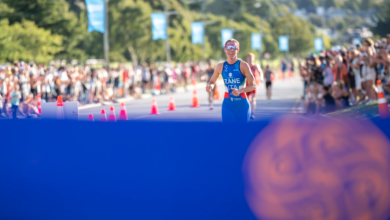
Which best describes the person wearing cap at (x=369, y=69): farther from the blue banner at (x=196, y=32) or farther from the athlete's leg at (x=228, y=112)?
the blue banner at (x=196, y=32)

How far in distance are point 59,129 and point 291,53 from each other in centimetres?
12552

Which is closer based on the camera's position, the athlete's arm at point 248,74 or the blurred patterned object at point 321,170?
the blurred patterned object at point 321,170

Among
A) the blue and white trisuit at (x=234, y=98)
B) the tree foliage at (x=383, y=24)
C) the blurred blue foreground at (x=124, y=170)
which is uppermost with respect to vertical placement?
the tree foliage at (x=383, y=24)

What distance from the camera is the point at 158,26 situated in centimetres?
3684

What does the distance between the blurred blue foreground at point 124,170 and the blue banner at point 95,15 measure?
23451 mm

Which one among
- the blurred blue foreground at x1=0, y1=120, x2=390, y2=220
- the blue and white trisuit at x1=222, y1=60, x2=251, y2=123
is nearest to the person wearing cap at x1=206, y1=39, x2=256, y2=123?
the blue and white trisuit at x1=222, y1=60, x2=251, y2=123

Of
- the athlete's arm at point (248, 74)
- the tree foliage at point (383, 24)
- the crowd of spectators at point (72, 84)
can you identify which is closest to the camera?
the athlete's arm at point (248, 74)

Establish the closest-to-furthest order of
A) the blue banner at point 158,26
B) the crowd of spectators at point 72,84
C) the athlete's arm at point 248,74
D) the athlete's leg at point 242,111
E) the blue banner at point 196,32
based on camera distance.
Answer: the athlete's arm at point 248,74 < the athlete's leg at point 242,111 < the crowd of spectators at point 72,84 < the blue banner at point 158,26 < the blue banner at point 196,32

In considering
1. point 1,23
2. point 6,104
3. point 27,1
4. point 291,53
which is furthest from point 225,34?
Answer: point 291,53

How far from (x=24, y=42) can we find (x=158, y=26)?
26.6ft

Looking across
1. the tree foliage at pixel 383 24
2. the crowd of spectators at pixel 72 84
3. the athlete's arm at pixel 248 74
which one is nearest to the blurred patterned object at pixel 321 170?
the athlete's arm at pixel 248 74

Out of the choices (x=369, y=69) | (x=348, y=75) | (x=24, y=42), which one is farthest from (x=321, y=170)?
(x=24, y=42)

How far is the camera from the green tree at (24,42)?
33.4m

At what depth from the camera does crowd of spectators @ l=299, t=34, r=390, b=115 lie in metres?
16.5
